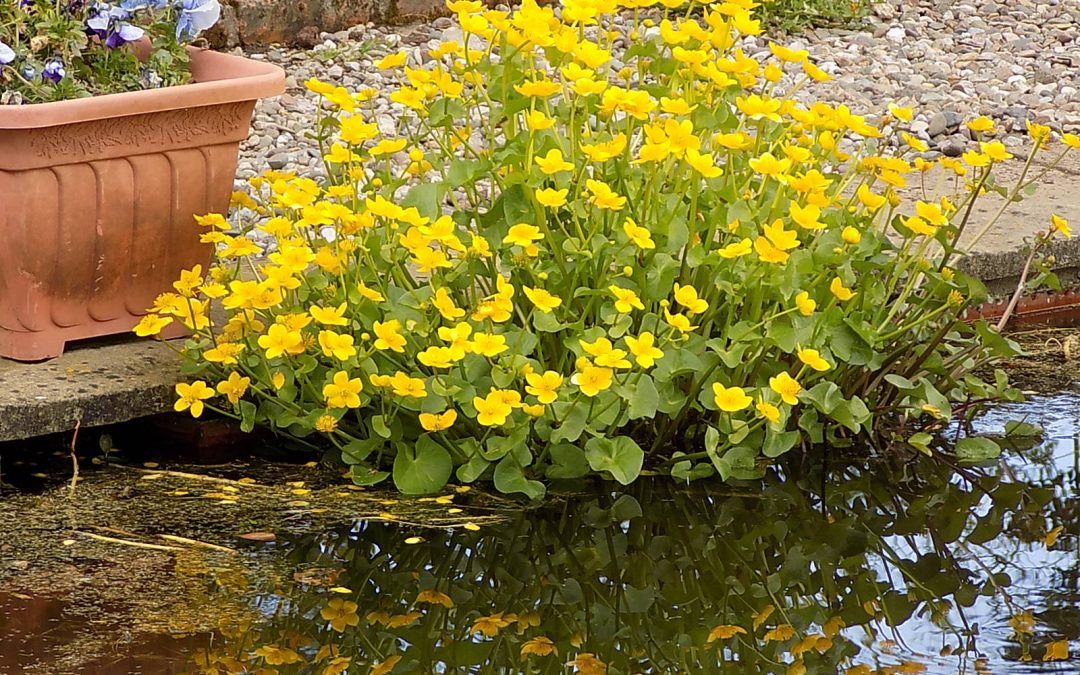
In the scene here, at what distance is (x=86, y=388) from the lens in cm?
285

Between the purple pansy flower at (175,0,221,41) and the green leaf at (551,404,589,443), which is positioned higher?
the purple pansy flower at (175,0,221,41)

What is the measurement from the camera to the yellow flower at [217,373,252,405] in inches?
106

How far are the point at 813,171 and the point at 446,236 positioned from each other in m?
0.65

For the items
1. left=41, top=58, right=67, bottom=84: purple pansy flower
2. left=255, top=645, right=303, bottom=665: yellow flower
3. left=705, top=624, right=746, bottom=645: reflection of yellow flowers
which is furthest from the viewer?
left=41, top=58, right=67, bottom=84: purple pansy flower

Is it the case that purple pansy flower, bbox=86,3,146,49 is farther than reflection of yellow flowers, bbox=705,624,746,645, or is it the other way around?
purple pansy flower, bbox=86,3,146,49

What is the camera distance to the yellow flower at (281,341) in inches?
101

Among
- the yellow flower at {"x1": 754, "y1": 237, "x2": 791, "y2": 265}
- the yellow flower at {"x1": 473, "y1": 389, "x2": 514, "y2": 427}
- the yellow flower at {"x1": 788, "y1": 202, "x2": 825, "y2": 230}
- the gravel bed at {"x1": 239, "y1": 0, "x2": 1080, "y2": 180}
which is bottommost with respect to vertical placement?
the gravel bed at {"x1": 239, "y1": 0, "x2": 1080, "y2": 180}

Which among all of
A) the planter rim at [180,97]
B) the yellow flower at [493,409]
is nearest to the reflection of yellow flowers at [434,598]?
the yellow flower at [493,409]

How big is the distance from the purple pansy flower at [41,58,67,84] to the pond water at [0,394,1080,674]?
746mm

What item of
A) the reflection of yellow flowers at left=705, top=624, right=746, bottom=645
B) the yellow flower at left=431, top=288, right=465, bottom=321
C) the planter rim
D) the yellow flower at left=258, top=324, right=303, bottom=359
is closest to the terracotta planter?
the planter rim

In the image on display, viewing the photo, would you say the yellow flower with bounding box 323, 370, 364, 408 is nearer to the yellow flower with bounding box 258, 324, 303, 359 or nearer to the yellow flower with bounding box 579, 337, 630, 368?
the yellow flower with bounding box 258, 324, 303, 359

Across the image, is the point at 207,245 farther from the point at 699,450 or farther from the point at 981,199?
the point at 981,199

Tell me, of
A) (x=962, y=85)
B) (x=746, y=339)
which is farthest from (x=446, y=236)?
(x=962, y=85)

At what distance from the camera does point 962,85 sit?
575 centimetres
